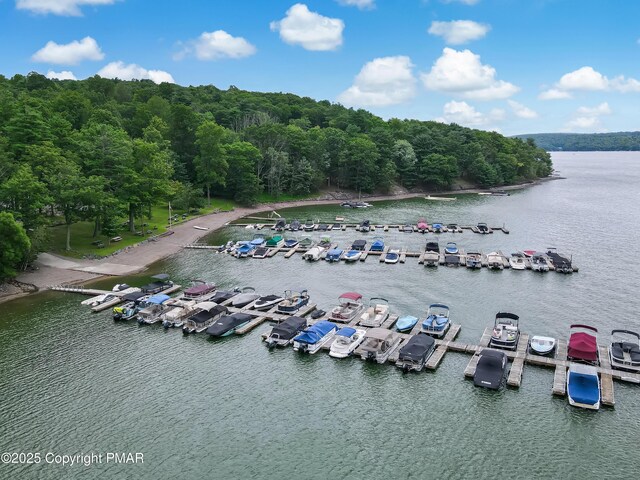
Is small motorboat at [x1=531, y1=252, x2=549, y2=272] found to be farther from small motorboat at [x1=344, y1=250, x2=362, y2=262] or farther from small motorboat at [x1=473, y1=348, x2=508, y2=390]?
small motorboat at [x1=473, y1=348, x2=508, y2=390]

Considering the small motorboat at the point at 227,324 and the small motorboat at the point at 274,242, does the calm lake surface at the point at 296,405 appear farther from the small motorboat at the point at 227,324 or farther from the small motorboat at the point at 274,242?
the small motorboat at the point at 274,242

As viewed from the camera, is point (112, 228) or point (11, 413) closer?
point (11, 413)

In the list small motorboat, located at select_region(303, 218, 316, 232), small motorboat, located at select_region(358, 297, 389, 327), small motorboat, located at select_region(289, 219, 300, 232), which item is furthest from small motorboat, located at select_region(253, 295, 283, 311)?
small motorboat, located at select_region(289, 219, 300, 232)

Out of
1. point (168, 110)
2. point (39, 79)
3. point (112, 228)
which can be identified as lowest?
point (112, 228)

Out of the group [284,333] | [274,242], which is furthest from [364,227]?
[284,333]

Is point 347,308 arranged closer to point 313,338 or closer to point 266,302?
point 313,338

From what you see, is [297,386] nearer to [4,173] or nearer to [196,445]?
[196,445]

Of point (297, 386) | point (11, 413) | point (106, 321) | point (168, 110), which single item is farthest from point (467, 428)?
point (168, 110)
